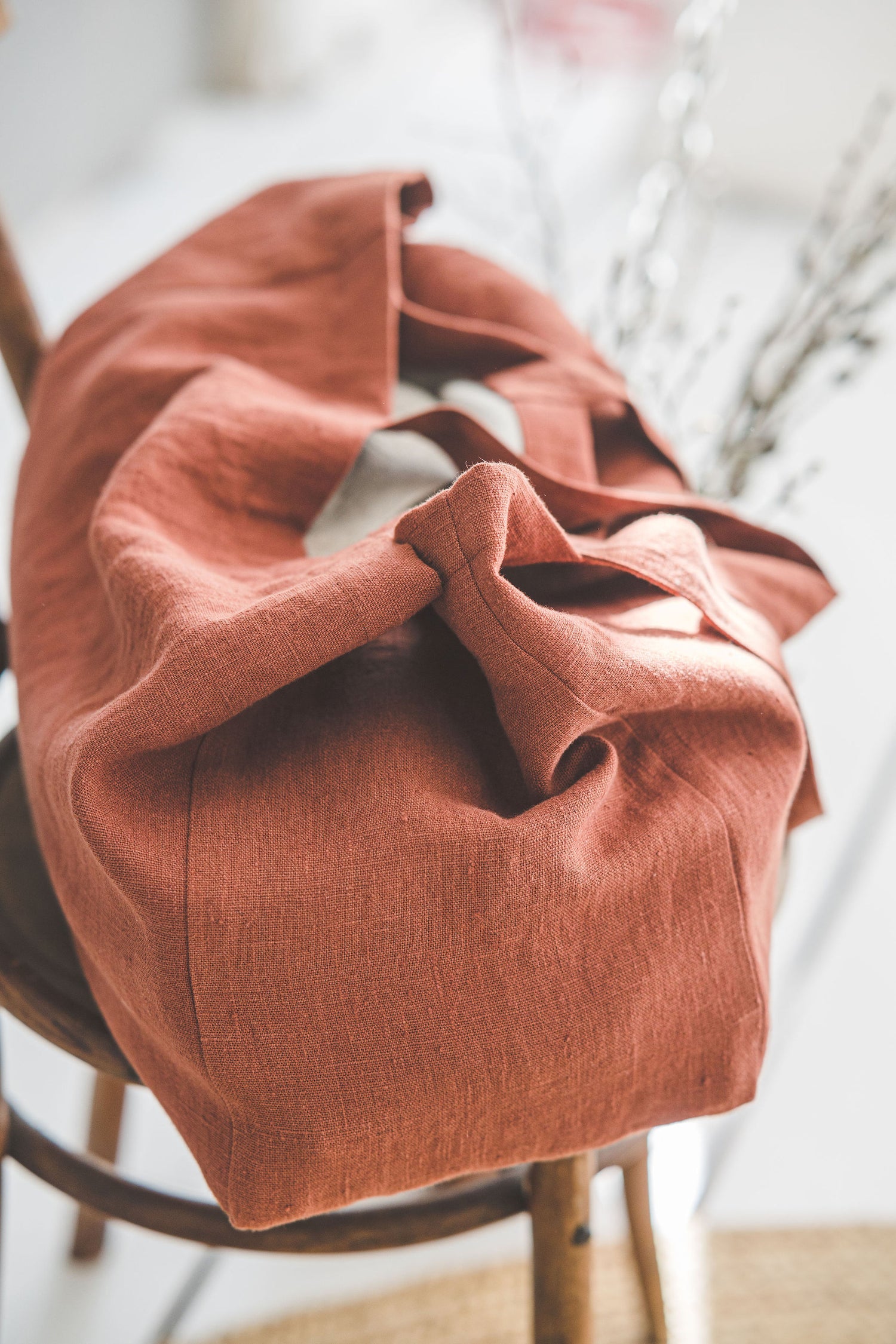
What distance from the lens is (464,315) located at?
24.0 inches

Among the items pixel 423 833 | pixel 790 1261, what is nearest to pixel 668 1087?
Result: pixel 423 833

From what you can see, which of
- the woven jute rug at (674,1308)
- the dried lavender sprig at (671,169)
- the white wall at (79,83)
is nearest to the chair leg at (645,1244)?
the woven jute rug at (674,1308)

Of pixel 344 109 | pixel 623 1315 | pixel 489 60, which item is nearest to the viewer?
pixel 623 1315

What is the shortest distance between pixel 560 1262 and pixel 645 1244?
0.33 meters

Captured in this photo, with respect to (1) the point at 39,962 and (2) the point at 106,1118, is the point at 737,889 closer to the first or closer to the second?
(1) the point at 39,962

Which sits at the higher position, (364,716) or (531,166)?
(531,166)

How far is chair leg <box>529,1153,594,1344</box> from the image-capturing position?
1.41ft

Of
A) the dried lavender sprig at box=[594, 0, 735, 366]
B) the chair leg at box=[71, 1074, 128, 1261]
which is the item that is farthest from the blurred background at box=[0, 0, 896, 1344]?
the chair leg at box=[71, 1074, 128, 1261]

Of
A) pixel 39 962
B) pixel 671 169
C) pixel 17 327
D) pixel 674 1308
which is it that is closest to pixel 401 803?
pixel 39 962

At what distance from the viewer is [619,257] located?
2.26 ft

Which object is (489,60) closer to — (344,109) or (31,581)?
(344,109)

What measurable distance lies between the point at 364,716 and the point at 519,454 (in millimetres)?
131

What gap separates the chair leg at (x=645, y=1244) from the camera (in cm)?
65

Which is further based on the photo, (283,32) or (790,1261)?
(283,32)
